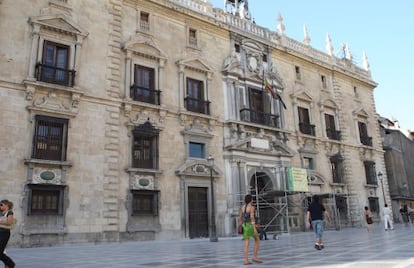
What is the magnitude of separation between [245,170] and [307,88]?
9229 millimetres

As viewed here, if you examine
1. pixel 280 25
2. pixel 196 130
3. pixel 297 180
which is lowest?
pixel 297 180

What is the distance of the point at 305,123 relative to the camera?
81.6ft

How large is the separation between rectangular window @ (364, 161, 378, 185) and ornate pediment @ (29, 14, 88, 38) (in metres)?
22.3

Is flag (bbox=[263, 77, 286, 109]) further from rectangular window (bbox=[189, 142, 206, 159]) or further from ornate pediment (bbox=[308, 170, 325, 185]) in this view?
rectangular window (bbox=[189, 142, 206, 159])

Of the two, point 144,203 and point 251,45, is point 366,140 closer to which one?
point 251,45

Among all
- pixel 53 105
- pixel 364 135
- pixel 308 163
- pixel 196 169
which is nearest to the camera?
pixel 53 105

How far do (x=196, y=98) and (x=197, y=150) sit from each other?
278cm

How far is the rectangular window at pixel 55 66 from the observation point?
14953 millimetres

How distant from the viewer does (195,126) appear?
19.0 metres

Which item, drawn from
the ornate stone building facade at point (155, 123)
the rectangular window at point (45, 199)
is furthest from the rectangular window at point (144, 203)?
the rectangular window at point (45, 199)

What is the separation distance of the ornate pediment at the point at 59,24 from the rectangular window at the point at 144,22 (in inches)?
127

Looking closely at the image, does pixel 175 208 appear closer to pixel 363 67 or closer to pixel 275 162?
pixel 275 162

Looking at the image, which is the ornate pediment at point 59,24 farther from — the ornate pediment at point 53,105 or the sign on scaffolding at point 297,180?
the sign on scaffolding at point 297,180

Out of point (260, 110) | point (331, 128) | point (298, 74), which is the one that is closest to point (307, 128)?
point (331, 128)
